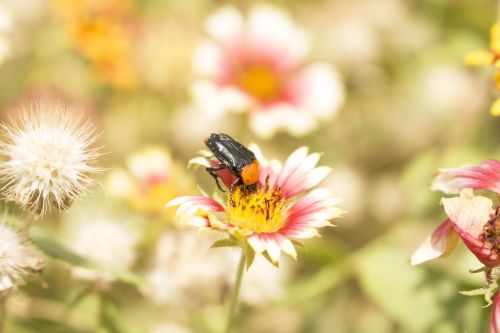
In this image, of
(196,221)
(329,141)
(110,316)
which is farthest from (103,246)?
(329,141)

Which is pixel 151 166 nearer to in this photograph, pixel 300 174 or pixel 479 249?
pixel 300 174

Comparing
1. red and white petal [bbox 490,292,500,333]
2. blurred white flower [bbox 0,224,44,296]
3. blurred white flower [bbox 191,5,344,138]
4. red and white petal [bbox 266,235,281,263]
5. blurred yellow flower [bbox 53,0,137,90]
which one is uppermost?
blurred yellow flower [bbox 53,0,137,90]

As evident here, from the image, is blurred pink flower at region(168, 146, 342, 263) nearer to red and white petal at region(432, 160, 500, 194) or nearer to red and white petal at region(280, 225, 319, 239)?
red and white petal at region(280, 225, 319, 239)

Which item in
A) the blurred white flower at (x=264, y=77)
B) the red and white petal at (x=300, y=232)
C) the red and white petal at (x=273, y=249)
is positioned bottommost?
the red and white petal at (x=273, y=249)

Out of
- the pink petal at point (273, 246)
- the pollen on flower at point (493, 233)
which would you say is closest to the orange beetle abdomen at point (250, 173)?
the pink petal at point (273, 246)

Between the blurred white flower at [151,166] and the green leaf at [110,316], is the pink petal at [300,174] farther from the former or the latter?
the blurred white flower at [151,166]

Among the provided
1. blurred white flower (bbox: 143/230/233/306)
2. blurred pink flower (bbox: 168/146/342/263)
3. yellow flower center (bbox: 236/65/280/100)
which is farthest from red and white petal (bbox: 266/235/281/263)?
yellow flower center (bbox: 236/65/280/100)
